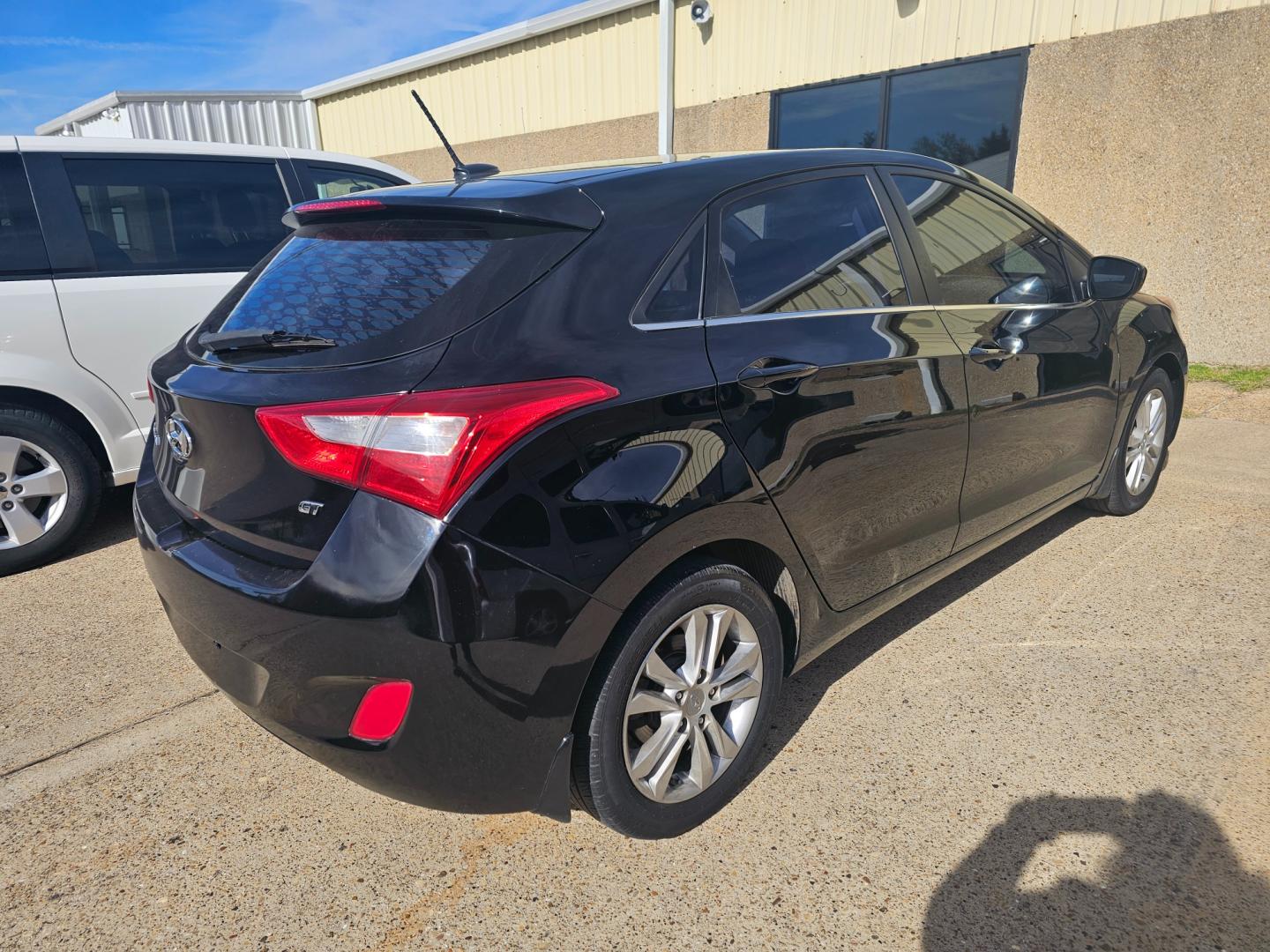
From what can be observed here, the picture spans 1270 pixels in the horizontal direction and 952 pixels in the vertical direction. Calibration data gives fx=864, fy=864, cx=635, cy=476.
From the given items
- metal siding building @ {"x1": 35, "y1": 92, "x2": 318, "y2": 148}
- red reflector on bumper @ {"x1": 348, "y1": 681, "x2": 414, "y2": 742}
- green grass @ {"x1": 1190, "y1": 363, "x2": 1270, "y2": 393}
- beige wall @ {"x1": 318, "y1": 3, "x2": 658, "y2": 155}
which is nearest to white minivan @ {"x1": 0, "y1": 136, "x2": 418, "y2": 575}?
red reflector on bumper @ {"x1": 348, "y1": 681, "x2": 414, "y2": 742}

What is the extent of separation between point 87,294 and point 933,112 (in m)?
7.24

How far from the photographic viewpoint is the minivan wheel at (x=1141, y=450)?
4070 millimetres

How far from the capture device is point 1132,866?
→ 2078 millimetres

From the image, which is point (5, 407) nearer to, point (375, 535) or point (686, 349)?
point (375, 535)

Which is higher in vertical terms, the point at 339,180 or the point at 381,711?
the point at 339,180

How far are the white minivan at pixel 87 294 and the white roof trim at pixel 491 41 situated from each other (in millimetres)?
7340

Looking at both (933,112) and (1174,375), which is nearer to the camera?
(1174,375)

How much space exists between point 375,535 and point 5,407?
305cm

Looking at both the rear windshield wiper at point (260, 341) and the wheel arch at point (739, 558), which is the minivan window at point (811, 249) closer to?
the wheel arch at point (739, 558)

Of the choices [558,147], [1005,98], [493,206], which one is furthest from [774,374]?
[558,147]

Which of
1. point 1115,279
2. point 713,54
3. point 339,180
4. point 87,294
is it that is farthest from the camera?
point 713,54

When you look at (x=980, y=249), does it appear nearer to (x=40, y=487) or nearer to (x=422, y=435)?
(x=422, y=435)

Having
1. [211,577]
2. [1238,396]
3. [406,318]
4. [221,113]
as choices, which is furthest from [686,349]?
[221,113]

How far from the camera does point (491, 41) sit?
39.2 feet
